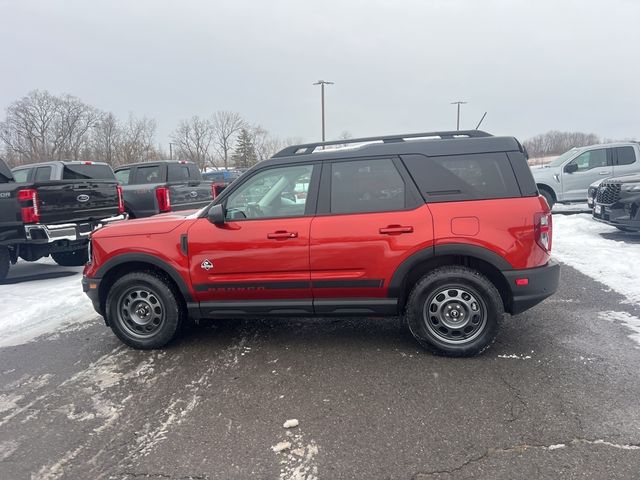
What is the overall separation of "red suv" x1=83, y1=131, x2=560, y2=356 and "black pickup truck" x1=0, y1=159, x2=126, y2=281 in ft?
11.2

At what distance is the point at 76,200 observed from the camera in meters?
7.33

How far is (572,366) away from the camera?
11.6 ft

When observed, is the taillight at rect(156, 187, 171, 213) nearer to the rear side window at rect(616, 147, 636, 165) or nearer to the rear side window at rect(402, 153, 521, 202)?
the rear side window at rect(402, 153, 521, 202)

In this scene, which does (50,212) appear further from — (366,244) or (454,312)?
(454,312)

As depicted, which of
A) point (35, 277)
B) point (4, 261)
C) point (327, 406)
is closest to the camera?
point (327, 406)

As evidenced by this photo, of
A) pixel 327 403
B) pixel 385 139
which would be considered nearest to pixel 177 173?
pixel 385 139

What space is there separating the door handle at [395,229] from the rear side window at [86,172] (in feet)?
23.1

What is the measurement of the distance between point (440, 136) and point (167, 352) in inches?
132

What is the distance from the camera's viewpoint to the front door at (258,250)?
3.85m

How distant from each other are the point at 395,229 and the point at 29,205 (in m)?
6.01

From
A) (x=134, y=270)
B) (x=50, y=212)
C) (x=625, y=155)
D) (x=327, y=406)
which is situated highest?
(x=625, y=155)

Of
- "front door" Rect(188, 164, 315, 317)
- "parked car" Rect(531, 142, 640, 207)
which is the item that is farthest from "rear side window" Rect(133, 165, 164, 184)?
"parked car" Rect(531, 142, 640, 207)

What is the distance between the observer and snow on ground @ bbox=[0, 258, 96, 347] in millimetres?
5078

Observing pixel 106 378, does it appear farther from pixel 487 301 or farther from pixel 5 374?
pixel 487 301
